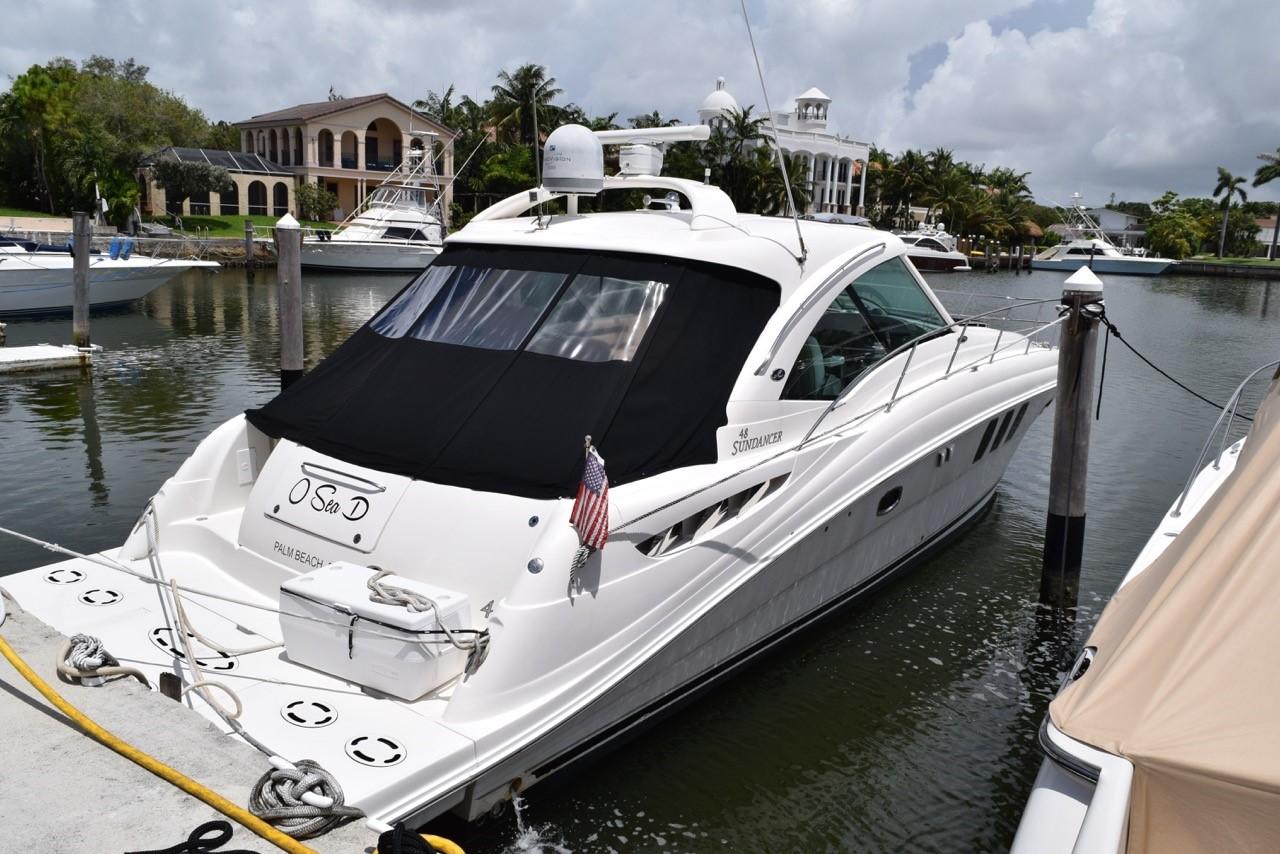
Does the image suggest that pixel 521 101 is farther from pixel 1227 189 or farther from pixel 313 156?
pixel 1227 189

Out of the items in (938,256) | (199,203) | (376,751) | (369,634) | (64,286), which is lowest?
(376,751)

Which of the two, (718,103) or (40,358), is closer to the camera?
(718,103)

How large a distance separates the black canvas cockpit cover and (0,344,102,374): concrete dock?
1109cm

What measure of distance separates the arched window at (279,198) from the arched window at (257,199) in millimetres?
472

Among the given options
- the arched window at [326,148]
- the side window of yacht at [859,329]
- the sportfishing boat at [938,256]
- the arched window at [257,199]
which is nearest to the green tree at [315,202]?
the arched window at [257,199]

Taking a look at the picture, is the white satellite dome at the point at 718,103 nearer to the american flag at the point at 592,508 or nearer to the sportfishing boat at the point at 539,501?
the sportfishing boat at the point at 539,501

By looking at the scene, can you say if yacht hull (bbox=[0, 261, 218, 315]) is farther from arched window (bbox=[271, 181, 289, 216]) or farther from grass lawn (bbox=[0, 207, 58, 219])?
arched window (bbox=[271, 181, 289, 216])

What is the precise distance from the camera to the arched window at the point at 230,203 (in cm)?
5166

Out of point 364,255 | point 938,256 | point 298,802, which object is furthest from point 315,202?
point 298,802

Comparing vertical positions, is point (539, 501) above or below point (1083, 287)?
below

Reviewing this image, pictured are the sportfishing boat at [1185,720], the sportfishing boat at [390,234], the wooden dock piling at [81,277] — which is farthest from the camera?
the sportfishing boat at [390,234]

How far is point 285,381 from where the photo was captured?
10.7 meters

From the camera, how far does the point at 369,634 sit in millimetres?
3898

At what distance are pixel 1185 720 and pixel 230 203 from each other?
5566 cm
